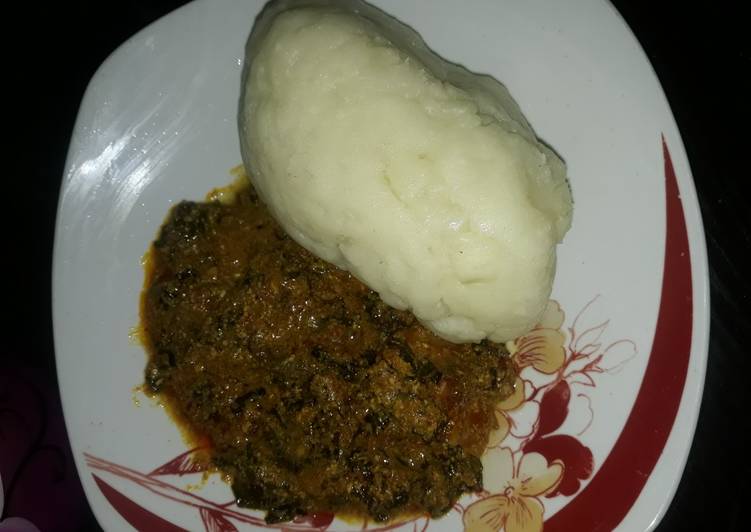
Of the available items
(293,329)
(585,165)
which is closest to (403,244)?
(293,329)

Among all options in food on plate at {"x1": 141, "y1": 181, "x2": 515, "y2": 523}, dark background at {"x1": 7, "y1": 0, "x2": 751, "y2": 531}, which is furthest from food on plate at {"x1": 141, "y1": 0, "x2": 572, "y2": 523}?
dark background at {"x1": 7, "y1": 0, "x2": 751, "y2": 531}

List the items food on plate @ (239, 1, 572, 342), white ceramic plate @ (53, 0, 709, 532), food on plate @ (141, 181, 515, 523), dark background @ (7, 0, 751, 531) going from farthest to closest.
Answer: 1. dark background @ (7, 0, 751, 531)
2. food on plate @ (141, 181, 515, 523)
3. white ceramic plate @ (53, 0, 709, 532)
4. food on plate @ (239, 1, 572, 342)

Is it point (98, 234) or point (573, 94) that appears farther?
point (98, 234)

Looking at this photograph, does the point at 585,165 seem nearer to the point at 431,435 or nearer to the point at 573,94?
the point at 573,94

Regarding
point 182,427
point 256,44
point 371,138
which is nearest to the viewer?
point 371,138

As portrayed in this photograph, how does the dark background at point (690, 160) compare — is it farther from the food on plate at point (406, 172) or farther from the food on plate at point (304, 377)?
the food on plate at point (406, 172)

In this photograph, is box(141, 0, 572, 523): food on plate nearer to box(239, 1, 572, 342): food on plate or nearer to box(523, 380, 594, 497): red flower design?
box(239, 1, 572, 342): food on plate

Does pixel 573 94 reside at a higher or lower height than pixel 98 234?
higher
